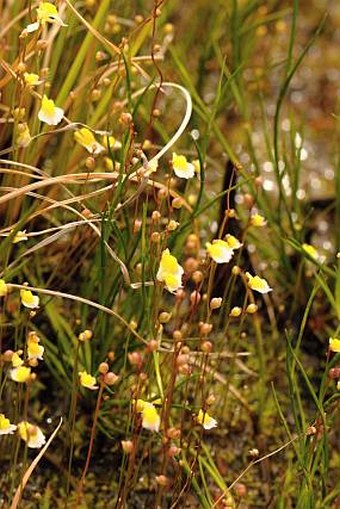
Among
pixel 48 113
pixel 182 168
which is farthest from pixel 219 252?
pixel 48 113

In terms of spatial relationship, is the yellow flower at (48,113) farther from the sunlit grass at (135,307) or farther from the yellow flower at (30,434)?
the yellow flower at (30,434)

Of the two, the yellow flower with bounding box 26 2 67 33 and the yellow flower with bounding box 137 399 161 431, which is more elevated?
the yellow flower with bounding box 26 2 67 33

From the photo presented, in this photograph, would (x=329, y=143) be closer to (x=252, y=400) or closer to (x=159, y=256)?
(x=252, y=400)

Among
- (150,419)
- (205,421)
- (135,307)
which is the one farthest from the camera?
(135,307)

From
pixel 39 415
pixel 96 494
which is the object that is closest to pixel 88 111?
pixel 39 415

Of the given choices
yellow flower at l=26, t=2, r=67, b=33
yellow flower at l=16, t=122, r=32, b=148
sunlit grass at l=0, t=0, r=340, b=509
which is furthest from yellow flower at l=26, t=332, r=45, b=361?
yellow flower at l=26, t=2, r=67, b=33

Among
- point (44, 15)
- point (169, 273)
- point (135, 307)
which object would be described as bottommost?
point (135, 307)

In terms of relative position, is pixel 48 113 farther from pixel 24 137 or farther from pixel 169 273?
pixel 169 273

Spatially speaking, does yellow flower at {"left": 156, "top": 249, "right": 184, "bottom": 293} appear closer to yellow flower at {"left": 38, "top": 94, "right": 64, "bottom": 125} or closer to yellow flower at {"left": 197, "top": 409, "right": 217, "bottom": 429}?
yellow flower at {"left": 197, "top": 409, "right": 217, "bottom": 429}

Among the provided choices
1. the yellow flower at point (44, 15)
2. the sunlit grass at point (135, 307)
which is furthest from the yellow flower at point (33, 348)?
the yellow flower at point (44, 15)

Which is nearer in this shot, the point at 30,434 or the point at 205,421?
the point at 30,434

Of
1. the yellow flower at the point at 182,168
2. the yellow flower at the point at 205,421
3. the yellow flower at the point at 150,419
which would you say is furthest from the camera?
the yellow flower at the point at 182,168
